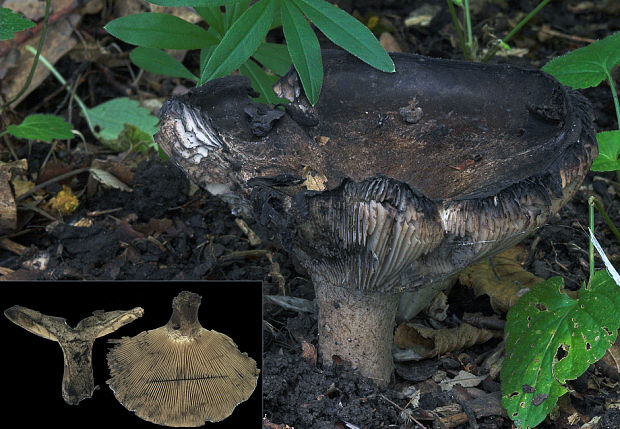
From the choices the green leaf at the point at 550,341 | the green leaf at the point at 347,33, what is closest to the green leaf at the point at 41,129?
the green leaf at the point at 347,33

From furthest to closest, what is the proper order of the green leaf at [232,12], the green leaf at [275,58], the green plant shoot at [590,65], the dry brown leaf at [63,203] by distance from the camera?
the dry brown leaf at [63,203] < the green leaf at [275,58] < the green plant shoot at [590,65] < the green leaf at [232,12]

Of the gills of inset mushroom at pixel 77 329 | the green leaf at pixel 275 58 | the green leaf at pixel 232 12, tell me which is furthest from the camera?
the green leaf at pixel 275 58

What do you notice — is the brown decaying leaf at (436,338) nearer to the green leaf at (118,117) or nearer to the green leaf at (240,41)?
the green leaf at (240,41)

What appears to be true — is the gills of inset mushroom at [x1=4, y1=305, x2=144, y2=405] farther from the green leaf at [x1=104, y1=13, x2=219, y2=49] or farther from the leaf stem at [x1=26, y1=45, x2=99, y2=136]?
the leaf stem at [x1=26, y1=45, x2=99, y2=136]

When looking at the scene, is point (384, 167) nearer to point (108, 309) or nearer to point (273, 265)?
point (273, 265)

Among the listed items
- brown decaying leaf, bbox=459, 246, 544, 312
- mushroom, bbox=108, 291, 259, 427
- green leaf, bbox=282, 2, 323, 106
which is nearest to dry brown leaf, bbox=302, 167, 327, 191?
green leaf, bbox=282, 2, 323, 106

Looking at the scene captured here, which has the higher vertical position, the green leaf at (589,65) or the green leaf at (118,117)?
the green leaf at (589,65)
